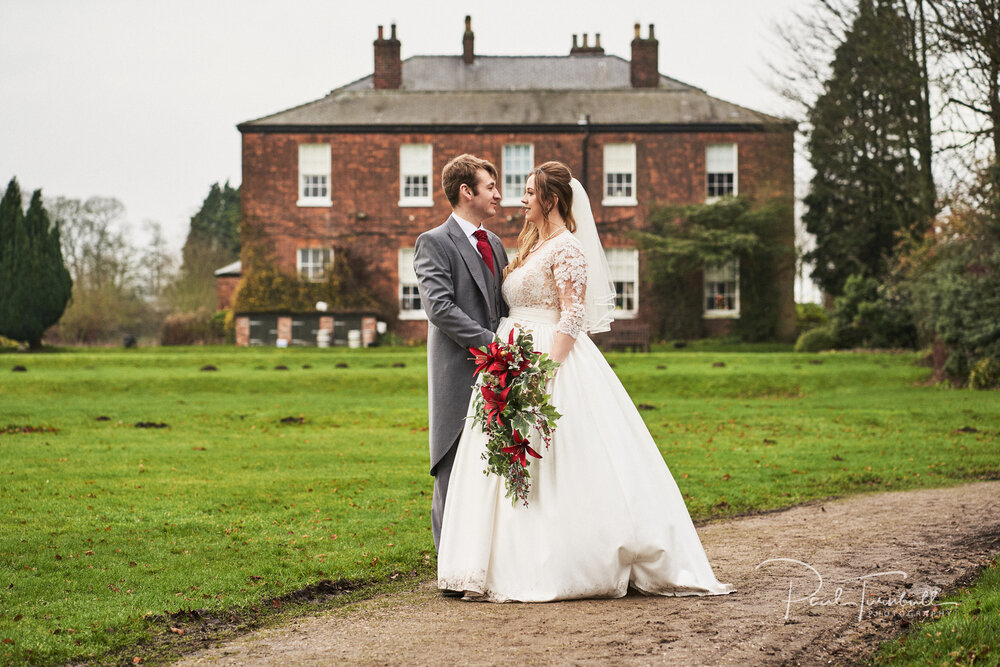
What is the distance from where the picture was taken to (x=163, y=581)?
194 inches

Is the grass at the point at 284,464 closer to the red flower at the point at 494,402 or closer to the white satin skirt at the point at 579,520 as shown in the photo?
the white satin skirt at the point at 579,520

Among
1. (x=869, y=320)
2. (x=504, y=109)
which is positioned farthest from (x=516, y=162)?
(x=869, y=320)

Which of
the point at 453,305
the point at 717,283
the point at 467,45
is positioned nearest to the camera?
the point at 453,305

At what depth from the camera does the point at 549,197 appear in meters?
5.00

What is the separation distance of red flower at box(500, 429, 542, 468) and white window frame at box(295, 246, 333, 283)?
25.6 meters

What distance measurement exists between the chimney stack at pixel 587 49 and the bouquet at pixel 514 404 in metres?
31.8

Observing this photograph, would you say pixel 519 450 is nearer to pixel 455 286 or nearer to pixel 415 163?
pixel 455 286

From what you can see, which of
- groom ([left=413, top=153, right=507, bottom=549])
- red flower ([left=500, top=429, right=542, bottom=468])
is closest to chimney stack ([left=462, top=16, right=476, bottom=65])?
groom ([left=413, top=153, right=507, bottom=549])

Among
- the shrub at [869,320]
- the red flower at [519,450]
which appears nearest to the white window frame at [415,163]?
the shrub at [869,320]

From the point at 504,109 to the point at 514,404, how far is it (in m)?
26.7

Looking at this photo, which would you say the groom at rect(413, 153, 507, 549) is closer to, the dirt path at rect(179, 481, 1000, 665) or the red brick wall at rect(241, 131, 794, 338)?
the dirt path at rect(179, 481, 1000, 665)

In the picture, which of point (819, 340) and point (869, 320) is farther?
point (819, 340)

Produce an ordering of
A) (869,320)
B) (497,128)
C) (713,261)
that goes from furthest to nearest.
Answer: (497,128) < (713,261) < (869,320)

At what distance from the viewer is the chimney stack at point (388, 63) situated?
102ft
